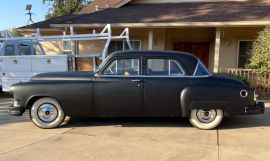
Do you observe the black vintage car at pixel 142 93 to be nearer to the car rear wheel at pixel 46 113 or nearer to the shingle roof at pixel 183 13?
the car rear wheel at pixel 46 113

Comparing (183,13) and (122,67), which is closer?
(122,67)

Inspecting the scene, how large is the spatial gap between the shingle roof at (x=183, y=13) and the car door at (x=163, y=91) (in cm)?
742

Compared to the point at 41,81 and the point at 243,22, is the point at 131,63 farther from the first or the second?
the point at 243,22

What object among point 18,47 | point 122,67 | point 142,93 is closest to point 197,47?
point 18,47

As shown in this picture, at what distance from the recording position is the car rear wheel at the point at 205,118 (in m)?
7.39

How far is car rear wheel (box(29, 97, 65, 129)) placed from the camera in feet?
24.6

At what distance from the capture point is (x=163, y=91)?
23.8 ft

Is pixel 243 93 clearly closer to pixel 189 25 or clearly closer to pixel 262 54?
pixel 262 54

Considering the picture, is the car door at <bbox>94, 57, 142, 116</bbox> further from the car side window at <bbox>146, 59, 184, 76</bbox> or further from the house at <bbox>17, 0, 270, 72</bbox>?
the house at <bbox>17, 0, 270, 72</bbox>

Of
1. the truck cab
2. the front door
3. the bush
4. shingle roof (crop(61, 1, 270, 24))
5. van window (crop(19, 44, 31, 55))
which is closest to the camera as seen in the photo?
the bush

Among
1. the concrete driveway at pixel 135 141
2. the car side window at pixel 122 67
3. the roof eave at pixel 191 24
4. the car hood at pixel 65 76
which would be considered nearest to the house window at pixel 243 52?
the roof eave at pixel 191 24

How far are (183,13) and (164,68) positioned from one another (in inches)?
346

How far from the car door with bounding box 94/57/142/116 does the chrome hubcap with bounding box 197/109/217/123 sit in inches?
49.2

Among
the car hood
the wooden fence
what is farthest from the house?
Answer: the car hood
